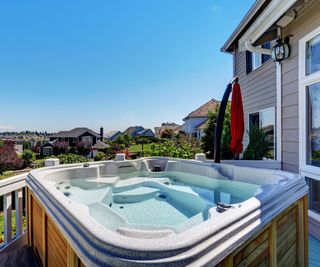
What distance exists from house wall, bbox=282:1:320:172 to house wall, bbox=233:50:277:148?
1.65m

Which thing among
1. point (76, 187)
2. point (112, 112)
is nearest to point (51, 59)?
point (76, 187)

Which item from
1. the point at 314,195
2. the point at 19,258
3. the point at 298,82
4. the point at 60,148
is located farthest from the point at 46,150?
the point at 314,195

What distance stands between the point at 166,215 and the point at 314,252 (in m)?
1.80

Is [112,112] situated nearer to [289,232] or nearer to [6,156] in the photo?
[6,156]

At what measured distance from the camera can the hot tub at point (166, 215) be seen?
948mm

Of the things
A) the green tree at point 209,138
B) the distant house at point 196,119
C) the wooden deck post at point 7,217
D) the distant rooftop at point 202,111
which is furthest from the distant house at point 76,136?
the wooden deck post at point 7,217

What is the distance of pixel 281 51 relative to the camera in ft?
12.6

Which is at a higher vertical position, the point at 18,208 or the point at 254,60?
the point at 254,60

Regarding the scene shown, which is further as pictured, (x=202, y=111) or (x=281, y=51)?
(x=202, y=111)

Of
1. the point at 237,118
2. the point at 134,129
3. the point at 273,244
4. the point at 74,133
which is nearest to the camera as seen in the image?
the point at 273,244

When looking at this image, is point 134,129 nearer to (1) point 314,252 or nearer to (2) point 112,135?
(2) point 112,135

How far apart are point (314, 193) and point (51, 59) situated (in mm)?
13604

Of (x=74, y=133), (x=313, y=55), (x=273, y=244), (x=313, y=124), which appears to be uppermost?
(x=313, y=55)

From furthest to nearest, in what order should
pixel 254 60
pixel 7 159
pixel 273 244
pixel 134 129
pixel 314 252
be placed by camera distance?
pixel 134 129 → pixel 7 159 → pixel 254 60 → pixel 314 252 → pixel 273 244
